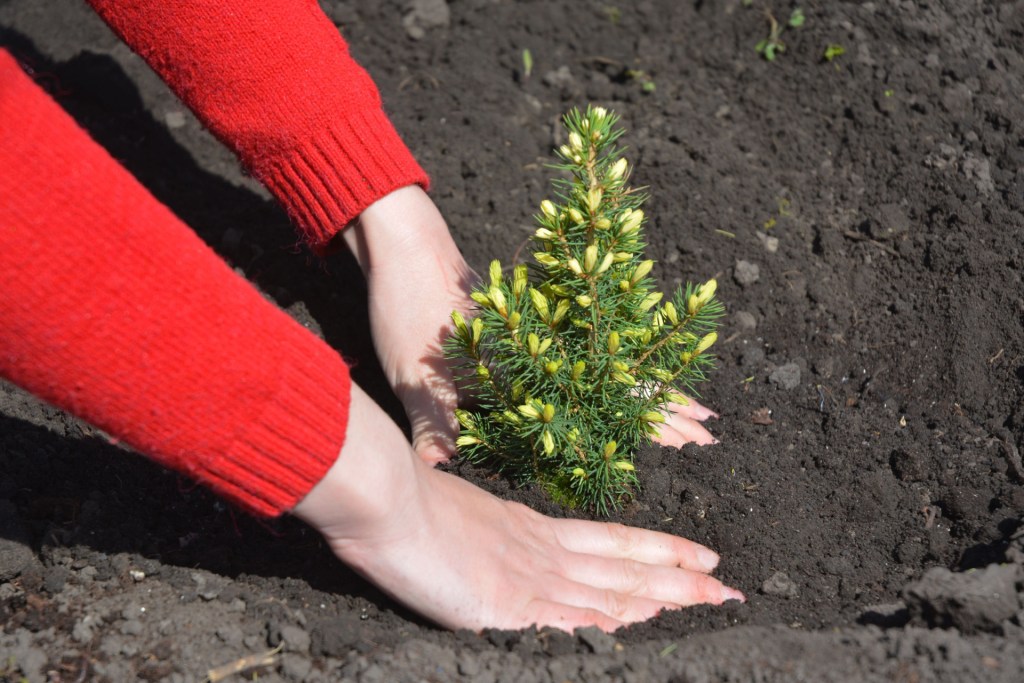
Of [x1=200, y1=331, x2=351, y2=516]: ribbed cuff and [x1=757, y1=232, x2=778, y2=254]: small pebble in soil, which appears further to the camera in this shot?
[x1=757, y1=232, x2=778, y2=254]: small pebble in soil

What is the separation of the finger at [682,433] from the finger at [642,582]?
0.51m

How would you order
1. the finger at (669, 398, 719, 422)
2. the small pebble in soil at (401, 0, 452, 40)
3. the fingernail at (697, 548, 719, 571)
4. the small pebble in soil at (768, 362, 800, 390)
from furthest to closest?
the small pebble in soil at (401, 0, 452, 40)
the small pebble in soil at (768, 362, 800, 390)
the finger at (669, 398, 719, 422)
the fingernail at (697, 548, 719, 571)

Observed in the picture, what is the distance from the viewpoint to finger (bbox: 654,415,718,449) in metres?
2.92

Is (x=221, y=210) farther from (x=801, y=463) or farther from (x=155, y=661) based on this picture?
(x=801, y=463)

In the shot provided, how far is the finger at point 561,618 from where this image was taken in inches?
91.3

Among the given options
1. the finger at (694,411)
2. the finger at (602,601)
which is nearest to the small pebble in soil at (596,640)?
the finger at (602,601)

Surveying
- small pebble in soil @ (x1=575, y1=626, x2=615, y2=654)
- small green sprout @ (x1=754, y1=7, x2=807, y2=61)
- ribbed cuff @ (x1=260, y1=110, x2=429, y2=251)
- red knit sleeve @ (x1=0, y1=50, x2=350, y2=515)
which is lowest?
small green sprout @ (x1=754, y1=7, x2=807, y2=61)

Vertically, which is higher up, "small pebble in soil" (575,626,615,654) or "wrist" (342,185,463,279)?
"wrist" (342,185,463,279)

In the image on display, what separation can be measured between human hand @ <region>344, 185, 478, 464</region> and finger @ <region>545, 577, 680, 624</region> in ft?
2.09

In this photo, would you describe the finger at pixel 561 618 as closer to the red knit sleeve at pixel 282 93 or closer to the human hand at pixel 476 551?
the human hand at pixel 476 551

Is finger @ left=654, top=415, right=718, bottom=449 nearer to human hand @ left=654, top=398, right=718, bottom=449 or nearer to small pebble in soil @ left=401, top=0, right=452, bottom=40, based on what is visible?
human hand @ left=654, top=398, right=718, bottom=449

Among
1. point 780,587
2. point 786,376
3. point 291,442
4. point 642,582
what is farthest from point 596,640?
point 786,376

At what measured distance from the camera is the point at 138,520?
2.68 metres

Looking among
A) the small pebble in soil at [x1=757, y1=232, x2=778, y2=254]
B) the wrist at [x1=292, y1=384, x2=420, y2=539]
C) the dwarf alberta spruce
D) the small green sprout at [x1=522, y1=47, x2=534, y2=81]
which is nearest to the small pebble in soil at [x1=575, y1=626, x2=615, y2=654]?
the dwarf alberta spruce
